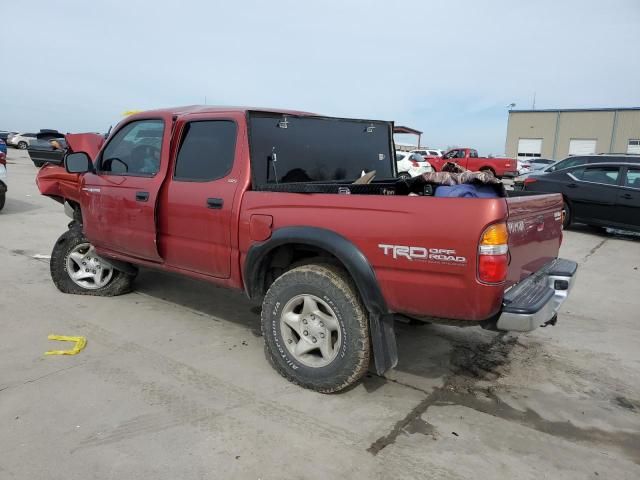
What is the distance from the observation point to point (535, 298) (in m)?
2.96

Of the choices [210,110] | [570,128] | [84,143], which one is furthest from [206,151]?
[570,128]

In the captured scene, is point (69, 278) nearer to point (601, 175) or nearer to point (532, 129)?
point (601, 175)

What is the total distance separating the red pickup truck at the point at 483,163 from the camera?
26.3 metres

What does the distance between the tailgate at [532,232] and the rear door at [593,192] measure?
280 inches

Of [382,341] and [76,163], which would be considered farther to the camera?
[76,163]

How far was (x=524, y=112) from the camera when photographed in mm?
49062

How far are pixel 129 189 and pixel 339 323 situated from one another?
7.76 ft

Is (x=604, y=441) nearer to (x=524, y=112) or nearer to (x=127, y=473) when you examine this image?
(x=127, y=473)

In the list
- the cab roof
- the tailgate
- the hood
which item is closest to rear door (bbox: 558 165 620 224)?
the tailgate

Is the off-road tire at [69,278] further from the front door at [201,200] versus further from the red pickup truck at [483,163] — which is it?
the red pickup truck at [483,163]

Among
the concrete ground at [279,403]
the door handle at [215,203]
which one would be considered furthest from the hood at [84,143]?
the door handle at [215,203]

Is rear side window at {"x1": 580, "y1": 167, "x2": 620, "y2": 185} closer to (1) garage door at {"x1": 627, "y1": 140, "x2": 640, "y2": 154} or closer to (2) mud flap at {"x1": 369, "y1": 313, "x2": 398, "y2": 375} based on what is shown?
(2) mud flap at {"x1": 369, "y1": 313, "x2": 398, "y2": 375}

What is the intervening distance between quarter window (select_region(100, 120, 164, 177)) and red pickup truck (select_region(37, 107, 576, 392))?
2 centimetres

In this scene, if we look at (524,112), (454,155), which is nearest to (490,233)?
(454,155)
